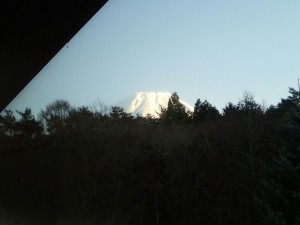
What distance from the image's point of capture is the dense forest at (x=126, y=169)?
15984 mm

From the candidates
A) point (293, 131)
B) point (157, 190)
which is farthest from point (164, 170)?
point (293, 131)

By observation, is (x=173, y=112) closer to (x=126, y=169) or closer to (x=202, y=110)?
(x=202, y=110)

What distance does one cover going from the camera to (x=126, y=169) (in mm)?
17859

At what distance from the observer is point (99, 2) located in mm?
1439

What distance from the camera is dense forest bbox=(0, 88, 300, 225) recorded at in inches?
629

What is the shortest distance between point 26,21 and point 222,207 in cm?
1634

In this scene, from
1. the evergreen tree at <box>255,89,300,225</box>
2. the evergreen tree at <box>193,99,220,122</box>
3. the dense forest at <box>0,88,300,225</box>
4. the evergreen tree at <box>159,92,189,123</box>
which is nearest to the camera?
the evergreen tree at <box>255,89,300,225</box>

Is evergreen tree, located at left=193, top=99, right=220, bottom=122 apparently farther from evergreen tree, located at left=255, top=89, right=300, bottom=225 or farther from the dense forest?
evergreen tree, located at left=255, top=89, right=300, bottom=225

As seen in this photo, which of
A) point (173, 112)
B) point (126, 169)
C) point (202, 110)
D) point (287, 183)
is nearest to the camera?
point (287, 183)

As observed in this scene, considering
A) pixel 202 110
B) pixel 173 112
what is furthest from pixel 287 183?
pixel 173 112

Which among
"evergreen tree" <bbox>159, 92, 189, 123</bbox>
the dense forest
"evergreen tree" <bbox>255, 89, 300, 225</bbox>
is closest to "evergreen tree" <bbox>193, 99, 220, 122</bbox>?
"evergreen tree" <bbox>159, 92, 189, 123</bbox>

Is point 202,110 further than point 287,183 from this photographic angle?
Yes

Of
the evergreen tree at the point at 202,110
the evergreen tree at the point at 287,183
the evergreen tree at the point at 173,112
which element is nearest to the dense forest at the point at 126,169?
the evergreen tree at the point at 287,183

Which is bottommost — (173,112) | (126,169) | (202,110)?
(126,169)
